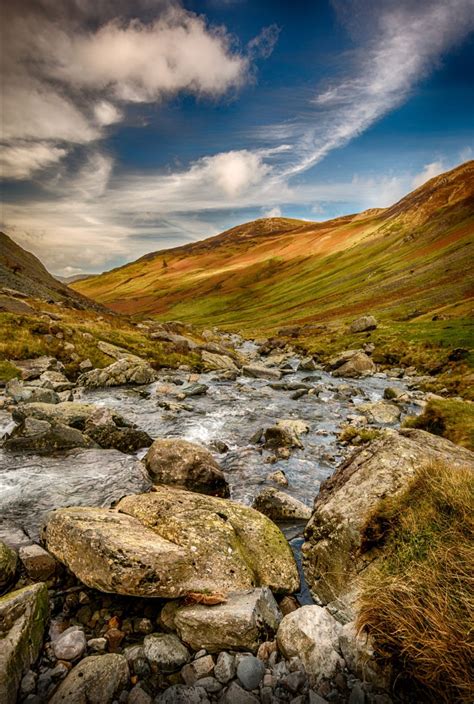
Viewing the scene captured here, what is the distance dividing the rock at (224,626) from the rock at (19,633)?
94.0 inches

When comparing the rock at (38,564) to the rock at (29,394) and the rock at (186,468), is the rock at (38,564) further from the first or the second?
the rock at (29,394)

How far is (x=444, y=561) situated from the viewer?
5199 mm

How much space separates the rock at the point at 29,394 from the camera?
2067 cm

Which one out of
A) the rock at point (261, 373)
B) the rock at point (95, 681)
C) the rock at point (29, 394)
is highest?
the rock at point (29, 394)

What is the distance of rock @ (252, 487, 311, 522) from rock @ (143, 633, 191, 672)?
5.19m

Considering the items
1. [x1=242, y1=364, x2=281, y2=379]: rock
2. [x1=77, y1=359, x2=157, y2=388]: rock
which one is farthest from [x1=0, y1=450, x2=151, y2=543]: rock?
[x1=242, y1=364, x2=281, y2=379]: rock

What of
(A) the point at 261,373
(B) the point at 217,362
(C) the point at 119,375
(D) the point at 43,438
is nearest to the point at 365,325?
(B) the point at 217,362

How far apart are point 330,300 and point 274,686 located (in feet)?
385

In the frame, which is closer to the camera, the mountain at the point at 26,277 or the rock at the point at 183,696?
the rock at the point at 183,696

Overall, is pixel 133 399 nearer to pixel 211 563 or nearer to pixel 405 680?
pixel 211 563

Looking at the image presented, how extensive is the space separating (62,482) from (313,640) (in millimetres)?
10328

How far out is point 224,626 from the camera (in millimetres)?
5945

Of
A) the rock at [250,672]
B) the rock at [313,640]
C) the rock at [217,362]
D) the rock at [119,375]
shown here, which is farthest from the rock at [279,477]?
the rock at [217,362]

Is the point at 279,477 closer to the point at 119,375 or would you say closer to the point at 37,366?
the point at 119,375
